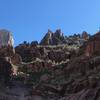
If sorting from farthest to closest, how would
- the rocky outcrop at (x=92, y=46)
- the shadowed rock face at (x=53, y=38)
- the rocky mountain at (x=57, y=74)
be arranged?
the shadowed rock face at (x=53, y=38) → the rocky outcrop at (x=92, y=46) → the rocky mountain at (x=57, y=74)

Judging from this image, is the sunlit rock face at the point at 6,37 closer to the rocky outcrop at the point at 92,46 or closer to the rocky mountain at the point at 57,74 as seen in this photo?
the rocky mountain at the point at 57,74

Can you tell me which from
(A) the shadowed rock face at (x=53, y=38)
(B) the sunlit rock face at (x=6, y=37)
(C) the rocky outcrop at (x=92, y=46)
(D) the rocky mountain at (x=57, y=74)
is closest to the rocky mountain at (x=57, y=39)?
(A) the shadowed rock face at (x=53, y=38)

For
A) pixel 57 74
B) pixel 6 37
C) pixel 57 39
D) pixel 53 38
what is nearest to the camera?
pixel 57 74

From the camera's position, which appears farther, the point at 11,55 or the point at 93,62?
the point at 11,55

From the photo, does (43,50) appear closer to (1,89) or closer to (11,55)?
(11,55)

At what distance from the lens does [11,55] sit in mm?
114938

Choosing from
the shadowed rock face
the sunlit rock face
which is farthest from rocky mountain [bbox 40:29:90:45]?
the sunlit rock face

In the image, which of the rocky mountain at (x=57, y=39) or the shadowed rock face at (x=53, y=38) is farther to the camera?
the rocky mountain at (x=57, y=39)

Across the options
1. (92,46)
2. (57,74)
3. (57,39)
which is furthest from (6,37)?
(57,74)

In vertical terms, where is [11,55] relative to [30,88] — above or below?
above

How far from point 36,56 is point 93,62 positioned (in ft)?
150

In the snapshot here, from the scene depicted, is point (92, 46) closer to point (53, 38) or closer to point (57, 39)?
point (57, 39)

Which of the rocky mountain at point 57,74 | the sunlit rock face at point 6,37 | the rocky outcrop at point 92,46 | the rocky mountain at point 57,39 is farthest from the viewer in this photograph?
the sunlit rock face at point 6,37

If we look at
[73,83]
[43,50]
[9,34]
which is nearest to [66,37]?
[9,34]
